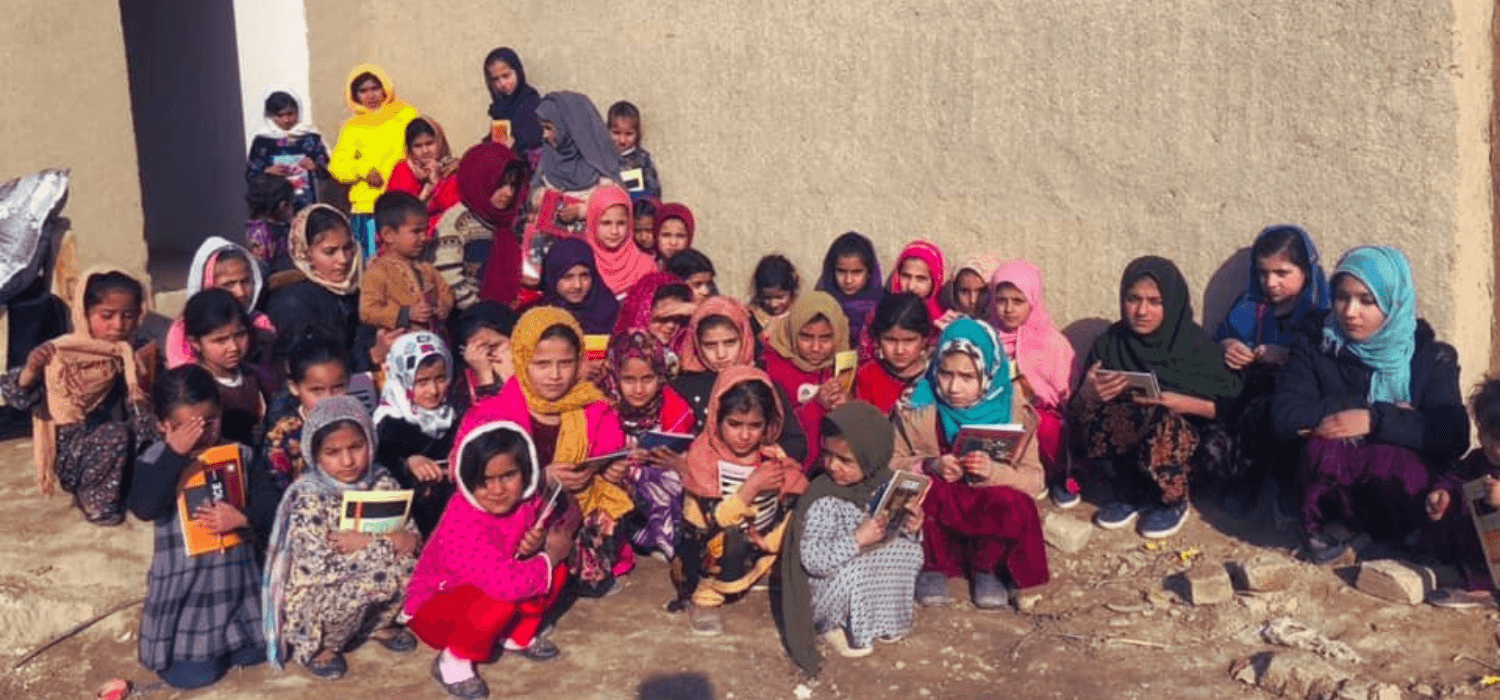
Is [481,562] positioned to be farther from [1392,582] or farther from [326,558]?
[1392,582]

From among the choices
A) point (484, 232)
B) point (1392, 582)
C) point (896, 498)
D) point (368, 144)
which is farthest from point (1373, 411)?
point (368, 144)

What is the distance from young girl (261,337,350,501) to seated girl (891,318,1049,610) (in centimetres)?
209

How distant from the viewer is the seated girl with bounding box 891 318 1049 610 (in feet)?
18.0

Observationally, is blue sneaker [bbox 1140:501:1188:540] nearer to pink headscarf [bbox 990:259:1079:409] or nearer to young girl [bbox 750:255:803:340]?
pink headscarf [bbox 990:259:1079:409]

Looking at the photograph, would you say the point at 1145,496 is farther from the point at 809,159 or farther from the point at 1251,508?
the point at 809,159

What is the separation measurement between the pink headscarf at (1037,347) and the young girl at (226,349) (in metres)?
3.09

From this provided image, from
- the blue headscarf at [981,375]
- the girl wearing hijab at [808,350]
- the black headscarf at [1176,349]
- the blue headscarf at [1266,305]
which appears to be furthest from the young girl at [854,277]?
the blue headscarf at [1266,305]

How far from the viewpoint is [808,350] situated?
20.8ft

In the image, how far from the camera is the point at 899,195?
7.34m

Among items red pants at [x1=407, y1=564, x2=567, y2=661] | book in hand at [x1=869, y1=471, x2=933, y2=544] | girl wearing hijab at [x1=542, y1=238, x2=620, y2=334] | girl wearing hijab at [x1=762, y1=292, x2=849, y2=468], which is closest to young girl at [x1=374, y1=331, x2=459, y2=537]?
red pants at [x1=407, y1=564, x2=567, y2=661]

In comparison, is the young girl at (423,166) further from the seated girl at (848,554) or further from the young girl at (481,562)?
the seated girl at (848,554)

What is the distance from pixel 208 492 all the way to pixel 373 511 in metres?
0.54

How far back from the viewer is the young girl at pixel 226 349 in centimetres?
579

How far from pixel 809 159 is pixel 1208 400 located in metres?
2.60
